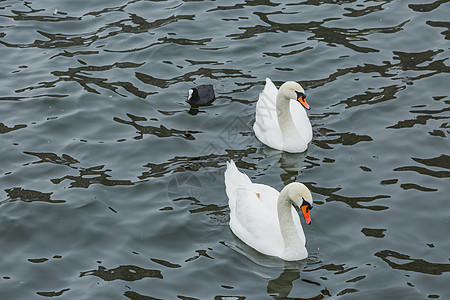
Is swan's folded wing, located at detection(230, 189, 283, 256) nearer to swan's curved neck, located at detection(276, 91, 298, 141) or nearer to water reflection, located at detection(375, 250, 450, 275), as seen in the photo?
water reflection, located at detection(375, 250, 450, 275)

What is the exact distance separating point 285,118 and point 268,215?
2641mm

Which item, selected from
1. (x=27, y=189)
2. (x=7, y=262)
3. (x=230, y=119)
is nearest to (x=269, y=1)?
(x=230, y=119)

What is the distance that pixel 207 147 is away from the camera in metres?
13.1

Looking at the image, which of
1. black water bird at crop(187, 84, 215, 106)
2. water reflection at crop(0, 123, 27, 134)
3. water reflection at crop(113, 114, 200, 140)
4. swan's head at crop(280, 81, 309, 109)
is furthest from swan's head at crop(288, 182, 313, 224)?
water reflection at crop(0, 123, 27, 134)

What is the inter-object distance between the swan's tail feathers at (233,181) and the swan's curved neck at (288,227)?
89 cm

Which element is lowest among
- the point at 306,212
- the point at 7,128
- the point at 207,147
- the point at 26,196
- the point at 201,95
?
the point at 26,196

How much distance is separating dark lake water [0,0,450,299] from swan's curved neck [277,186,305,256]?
0.26 meters

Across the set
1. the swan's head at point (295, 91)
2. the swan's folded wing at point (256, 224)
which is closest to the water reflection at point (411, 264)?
the swan's folded wing at point (256, 224)

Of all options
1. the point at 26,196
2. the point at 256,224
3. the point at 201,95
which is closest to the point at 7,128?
the point at 26,196

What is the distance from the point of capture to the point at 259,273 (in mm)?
10375

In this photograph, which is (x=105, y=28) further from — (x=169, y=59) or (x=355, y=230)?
(x=355, y=230)

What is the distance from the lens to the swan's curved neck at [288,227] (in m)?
10.5

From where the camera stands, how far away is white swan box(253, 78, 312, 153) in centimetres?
1295

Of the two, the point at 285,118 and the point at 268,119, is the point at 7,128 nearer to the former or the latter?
the point at 268,119
